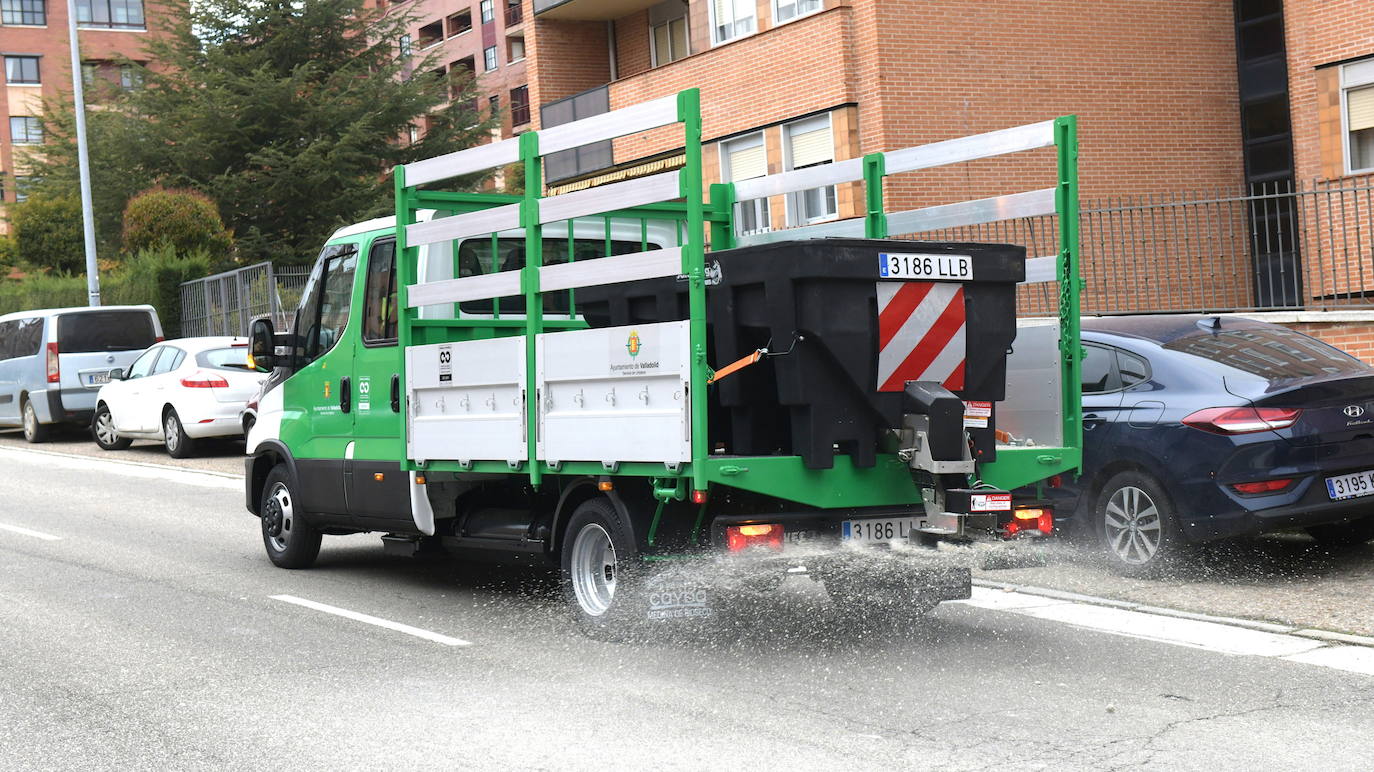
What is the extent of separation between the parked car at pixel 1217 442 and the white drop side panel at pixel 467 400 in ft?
11.9

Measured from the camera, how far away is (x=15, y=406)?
2481cm

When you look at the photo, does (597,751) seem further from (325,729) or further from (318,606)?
(318,606)

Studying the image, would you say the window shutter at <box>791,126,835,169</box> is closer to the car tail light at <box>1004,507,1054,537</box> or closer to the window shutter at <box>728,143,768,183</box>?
the window shutter at <box>728,143,768,183</box>

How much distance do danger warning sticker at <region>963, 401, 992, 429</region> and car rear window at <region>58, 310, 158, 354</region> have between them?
61.9 ft

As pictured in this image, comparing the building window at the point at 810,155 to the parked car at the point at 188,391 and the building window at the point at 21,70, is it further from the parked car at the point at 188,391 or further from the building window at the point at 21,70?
the building window at the point at 21,70

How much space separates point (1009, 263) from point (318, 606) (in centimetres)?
446

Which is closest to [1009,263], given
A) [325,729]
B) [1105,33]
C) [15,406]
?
[325,729]

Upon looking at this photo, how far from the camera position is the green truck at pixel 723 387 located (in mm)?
6844

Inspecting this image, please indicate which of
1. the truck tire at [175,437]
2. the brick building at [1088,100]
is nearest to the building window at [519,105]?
the brick building at [1088,100]

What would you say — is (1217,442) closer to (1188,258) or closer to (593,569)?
(593,569)

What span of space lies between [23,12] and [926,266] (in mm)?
77420

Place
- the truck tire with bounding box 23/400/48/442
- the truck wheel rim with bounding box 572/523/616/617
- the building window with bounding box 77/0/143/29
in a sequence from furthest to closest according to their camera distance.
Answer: the building window with bounding box 77/0/143/29
the truck tire with bounding box 23/400/48/442
the truck wheel rim with bounding box 572/523/616/617

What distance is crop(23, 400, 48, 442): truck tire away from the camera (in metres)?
24.4

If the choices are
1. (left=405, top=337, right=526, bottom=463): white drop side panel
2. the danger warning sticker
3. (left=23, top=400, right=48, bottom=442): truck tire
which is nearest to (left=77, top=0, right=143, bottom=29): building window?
(left=23, top=400, right=48, bottom=442): truck tire
